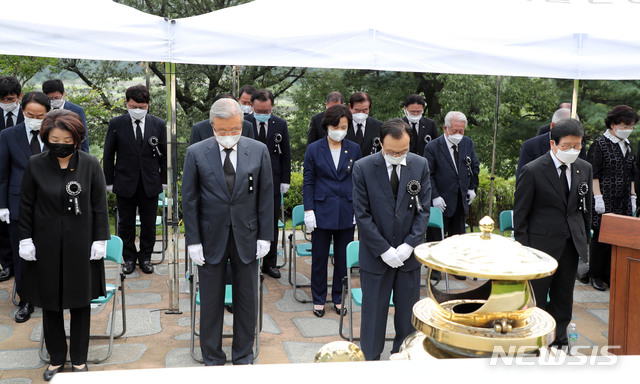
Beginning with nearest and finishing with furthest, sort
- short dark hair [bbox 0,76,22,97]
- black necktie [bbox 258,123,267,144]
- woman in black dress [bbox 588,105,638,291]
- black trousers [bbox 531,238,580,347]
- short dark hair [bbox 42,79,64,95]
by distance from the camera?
black trousers [bbox 531,238,580,347] → short dark hair [bbox 0,76,22,97] → short dark hair [bbox 42,79,64,95] → woman in black dress [bbox 588,105,638,291] → black necktie [bbox 258,123,267,144]

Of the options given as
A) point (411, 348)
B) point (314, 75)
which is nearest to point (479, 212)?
point (314, 75)

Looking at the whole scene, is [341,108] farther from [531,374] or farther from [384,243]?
[531,374]

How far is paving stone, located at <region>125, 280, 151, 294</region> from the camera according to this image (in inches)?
285

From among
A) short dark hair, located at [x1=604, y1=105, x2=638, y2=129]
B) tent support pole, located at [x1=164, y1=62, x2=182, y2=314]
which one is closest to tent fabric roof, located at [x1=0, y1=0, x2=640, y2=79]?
tent support pole, located at [x1=164, y1=62, x2=182, y2=314]

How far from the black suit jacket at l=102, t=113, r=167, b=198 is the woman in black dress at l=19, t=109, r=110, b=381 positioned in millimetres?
2899

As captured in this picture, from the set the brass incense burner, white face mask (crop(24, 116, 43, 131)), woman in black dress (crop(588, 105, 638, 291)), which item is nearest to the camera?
the brass incense burner

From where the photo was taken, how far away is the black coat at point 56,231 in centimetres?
455

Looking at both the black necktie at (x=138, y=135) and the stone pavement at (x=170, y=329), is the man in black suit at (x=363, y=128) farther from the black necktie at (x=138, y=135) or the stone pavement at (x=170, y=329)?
the black necktie at (x=138, y=135)

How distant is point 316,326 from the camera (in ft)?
19.8

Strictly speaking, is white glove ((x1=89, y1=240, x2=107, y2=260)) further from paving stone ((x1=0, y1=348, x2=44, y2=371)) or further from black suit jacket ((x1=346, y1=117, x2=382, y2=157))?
black suit jacket ((x1=346, y1=117, x2=382, y2=157))

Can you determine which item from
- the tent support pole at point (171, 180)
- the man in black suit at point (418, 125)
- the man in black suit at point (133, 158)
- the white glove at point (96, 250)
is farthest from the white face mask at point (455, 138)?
the white glove at point (96, 250)

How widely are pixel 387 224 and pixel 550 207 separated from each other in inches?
58.6

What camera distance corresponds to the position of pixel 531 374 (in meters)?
1.30

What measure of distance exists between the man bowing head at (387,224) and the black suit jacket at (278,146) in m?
2.88
